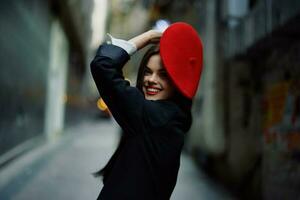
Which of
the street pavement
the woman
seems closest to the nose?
the woman

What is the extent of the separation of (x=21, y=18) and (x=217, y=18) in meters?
3.88

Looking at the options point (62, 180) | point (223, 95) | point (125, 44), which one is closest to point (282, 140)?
point (223, 95)

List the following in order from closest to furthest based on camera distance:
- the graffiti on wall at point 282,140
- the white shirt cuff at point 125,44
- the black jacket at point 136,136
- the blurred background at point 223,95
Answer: the black jacket at point 136,136 < the white shirt cuff at point 125,44 < the graffiti on wall at point 282,140 < the blurred background at point 223,95

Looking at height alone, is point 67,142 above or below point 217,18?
below

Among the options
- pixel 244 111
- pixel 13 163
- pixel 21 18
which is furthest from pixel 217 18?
pixel 13 163

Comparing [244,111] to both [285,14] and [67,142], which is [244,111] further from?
[67,142]

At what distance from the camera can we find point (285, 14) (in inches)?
181

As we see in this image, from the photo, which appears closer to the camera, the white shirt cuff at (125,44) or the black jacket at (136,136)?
the black jacket at (136,136)

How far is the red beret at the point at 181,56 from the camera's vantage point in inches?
72.8

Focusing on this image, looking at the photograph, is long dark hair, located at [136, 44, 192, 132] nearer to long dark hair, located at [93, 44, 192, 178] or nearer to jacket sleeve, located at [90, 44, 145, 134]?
long dark hair, located at [93, 44, 192, 178]

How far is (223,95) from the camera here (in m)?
8.20

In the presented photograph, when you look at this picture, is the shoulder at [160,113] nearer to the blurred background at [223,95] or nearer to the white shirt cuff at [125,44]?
the white shirt cuff at [125,44]

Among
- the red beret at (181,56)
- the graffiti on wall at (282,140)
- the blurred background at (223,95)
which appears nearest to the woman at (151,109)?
the red beret at (181,56)

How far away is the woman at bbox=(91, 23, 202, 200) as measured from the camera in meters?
1.77
